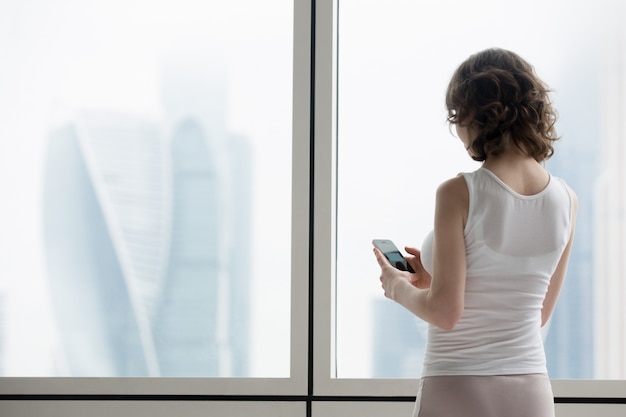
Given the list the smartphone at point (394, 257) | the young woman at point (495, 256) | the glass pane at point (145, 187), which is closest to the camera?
the young woman at point (495, 256)

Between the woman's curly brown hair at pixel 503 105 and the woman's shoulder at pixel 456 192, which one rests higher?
the woman's curly brown hair at pixel 503 105

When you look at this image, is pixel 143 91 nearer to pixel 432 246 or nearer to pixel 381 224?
pixel 381 224

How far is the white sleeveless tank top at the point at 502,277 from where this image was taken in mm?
1148

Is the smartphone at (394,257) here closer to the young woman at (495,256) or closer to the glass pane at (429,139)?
the young woman at (495,256)

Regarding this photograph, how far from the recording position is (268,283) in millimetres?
2170

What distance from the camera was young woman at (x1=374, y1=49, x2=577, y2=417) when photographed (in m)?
1.15

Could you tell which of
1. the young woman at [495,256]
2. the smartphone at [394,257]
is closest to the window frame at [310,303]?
the smartphone at [394,257]

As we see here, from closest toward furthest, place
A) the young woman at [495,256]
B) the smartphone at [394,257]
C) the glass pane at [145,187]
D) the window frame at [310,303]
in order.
Answer: the young woman at [495,256] < the smartphone at [394,257] < the window frame at [310,303] < the glass pane at [145,187]

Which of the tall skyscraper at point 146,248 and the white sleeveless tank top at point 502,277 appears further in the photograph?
the tall skyscraper at point 146,248

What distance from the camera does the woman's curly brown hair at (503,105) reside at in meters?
1.18

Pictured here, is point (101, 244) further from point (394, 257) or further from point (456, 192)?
point (456, 192)

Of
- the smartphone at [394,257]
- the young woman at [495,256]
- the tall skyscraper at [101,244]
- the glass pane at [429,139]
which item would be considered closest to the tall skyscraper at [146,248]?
the tall skyscraper at [101,244]

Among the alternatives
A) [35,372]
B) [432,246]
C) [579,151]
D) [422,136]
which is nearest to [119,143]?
[35,372]

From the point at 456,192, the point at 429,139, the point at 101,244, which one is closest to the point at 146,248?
the point at 101,244
